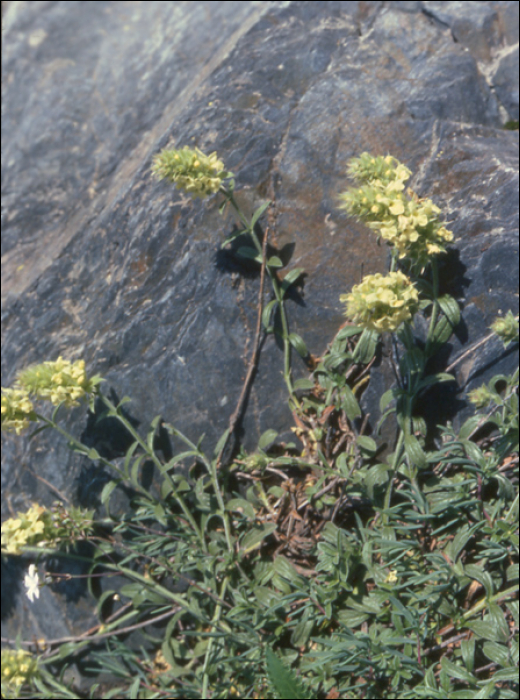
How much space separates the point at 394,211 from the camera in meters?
2.43

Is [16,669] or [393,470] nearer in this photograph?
[393,470]

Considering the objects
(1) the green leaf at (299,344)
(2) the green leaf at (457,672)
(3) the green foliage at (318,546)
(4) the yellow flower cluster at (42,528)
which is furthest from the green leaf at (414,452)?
(4) the yellow flower cluster at (42,528)

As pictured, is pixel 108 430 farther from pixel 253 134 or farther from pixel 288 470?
pixel 253 134

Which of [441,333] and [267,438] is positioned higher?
[441,333]

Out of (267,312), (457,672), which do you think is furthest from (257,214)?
(457,672)

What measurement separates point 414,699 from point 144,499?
66.2 inches

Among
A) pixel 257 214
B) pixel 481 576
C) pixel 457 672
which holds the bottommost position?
pixel 457 672

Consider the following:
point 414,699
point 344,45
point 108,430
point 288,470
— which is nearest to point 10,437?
point 108,430

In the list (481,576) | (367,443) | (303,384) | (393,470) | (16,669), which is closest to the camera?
(481,576)

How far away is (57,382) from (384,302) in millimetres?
1665

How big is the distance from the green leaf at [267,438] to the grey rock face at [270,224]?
124mm

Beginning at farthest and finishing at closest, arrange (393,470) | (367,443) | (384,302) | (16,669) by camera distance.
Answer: (16,669), (367,443), (393,470), (384,302)

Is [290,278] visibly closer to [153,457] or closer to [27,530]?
[153,457]

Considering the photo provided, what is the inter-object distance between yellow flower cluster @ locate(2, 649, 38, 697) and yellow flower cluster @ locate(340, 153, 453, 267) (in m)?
2.89
